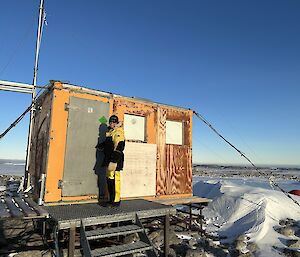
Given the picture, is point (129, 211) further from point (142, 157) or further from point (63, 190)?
point (142, 157)

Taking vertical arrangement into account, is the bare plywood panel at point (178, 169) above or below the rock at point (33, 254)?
above

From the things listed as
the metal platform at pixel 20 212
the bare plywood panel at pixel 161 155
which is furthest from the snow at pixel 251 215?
the metal platform at pixel 20 212

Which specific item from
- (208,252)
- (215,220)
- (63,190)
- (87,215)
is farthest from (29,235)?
(215,220)

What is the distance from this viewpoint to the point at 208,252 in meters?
7.57

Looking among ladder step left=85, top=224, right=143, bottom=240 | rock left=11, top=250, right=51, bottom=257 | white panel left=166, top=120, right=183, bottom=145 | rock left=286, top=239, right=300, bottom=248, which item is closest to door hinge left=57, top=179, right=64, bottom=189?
rock left=11, top=250, right=51, bottom=257

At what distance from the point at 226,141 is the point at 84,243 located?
6464 mm

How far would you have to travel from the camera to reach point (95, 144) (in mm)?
7648

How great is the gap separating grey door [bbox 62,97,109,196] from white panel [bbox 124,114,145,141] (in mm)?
1025

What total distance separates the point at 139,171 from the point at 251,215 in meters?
5.23

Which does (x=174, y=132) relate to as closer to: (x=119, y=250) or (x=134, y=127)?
(x=134, y=127)

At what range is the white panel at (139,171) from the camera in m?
8.22

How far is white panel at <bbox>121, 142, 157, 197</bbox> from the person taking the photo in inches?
324

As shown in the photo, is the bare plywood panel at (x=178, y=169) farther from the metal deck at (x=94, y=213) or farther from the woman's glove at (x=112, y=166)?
the woman's glove at (x=112, y=166)

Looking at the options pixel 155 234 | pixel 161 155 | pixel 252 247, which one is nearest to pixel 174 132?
pixel 161 155
